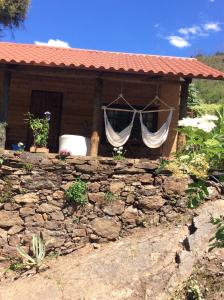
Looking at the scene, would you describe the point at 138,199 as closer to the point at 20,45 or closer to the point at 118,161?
the point at 118,161

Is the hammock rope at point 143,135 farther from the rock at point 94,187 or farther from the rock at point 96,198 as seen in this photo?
the rock at point 96,198

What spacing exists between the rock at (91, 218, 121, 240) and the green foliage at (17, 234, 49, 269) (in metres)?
1.09

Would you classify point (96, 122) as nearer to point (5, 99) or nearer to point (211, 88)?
point (5, 99)

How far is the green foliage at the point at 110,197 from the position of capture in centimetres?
1004

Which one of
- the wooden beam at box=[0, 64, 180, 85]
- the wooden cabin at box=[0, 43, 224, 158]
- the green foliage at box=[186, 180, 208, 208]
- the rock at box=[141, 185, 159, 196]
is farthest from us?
the wooden cabin at box=[0, 43, 224, 158]

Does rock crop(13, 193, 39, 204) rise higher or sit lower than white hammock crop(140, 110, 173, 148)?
lower

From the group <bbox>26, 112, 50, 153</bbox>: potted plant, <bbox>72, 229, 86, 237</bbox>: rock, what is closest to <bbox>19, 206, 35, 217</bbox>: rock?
<bbox>72, 229, 86, 237</bbox>: rock

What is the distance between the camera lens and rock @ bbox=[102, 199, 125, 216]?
10.0 m

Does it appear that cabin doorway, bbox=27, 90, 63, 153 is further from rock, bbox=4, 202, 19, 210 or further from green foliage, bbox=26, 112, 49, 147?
rock, bbox=4, 202, 19, 210

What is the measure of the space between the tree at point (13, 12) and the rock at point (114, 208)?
1331 centimetres

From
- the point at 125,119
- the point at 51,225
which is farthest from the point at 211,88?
the point at 51,225

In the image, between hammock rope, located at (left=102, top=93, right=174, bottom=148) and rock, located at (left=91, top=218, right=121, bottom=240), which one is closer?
rock, located at (left=91, top=218, right=121, bottom=240)

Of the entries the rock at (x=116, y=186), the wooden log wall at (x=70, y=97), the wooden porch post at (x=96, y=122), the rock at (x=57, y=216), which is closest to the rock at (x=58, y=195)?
the rock at (x=57, y=216)

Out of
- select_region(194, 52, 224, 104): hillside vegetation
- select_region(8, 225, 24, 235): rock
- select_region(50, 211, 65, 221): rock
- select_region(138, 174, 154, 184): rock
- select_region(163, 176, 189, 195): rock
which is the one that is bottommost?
select_region(8, 225, 24, 235): rock
